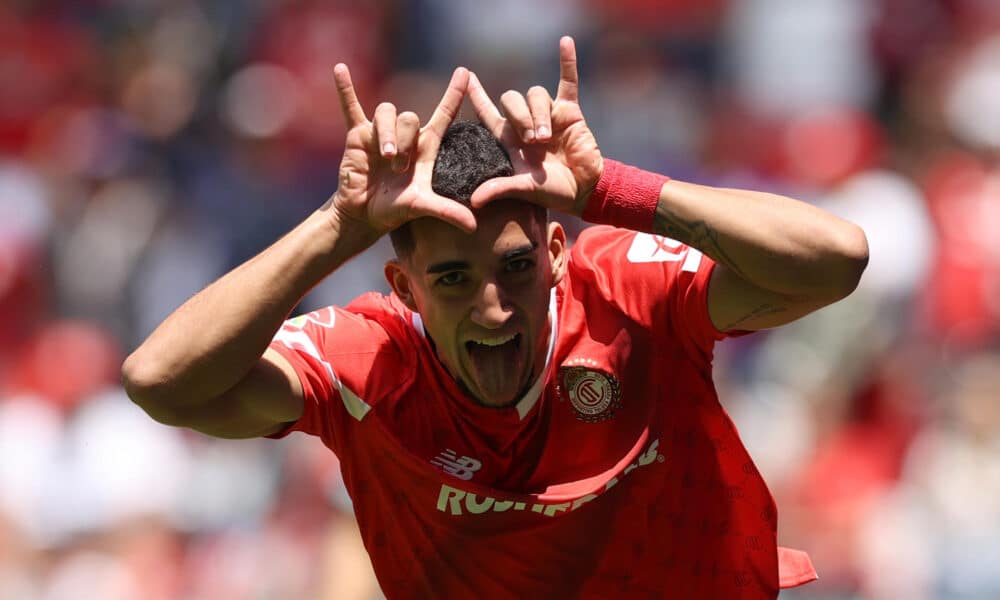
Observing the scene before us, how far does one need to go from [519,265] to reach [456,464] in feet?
1.89

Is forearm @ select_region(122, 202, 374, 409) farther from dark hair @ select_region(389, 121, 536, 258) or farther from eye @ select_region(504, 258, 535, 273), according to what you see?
eye @ select_region(504, 258, 535, 273)

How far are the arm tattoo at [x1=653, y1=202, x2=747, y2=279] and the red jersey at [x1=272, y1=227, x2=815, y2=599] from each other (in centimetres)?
21

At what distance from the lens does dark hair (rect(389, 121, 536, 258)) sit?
349cm

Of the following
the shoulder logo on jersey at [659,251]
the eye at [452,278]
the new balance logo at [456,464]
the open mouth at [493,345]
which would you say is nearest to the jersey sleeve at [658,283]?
the shoulder logo on jersey at [659,251]

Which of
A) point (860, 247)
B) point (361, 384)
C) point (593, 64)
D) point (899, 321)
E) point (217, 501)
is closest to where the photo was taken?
point (860, 247)

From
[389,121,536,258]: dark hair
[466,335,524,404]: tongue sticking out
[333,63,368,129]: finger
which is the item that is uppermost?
[333,63,368,129]: finger

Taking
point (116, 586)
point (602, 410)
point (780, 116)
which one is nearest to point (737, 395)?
point (780, 116)

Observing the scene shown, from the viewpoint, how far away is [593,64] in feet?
28.5

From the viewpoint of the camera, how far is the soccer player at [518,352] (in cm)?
345

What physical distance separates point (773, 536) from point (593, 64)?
202 inches

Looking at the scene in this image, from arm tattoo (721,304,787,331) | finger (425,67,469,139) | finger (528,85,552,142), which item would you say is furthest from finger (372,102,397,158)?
arm tattoo (721,304,787,331)

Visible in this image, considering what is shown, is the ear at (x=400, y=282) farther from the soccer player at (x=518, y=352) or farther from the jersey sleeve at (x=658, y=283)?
the jersey sleeve at (x=658, y=283)

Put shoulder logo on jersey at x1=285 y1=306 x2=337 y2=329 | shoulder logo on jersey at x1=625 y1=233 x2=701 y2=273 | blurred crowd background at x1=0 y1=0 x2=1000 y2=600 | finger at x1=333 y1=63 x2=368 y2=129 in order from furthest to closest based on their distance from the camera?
blurred crowd background at x1=0 y1=0 x2=1000 y2=600
shoulder logo on jersey at x1=285 y1=306 x2=337 y2=329
shoulder logo on jersey at x1=625 y1=233 x2=701 y2=273
finger at x1=333 y1=63 x2=368 y2=129

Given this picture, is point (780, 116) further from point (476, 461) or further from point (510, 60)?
point (476, 461)
